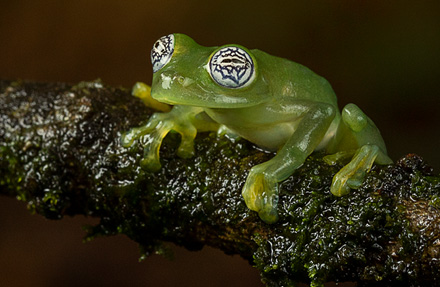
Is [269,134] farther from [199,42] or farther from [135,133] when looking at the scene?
[199,42]

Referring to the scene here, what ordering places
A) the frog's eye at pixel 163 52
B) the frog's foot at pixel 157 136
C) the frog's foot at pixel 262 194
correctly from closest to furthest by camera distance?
the frog's foot at pixel 262 194 < the frog's eye at pixel 163 52 < the frog's foot at pixel 157 136

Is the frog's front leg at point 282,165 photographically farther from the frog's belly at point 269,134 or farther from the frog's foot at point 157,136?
the frog's foot at point 157,136

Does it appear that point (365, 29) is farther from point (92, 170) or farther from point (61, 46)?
point (92, 170)

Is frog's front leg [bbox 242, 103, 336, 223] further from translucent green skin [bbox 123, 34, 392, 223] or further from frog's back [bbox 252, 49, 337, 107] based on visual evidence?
→ frog's back [bbox 252, 49, 337, 107]

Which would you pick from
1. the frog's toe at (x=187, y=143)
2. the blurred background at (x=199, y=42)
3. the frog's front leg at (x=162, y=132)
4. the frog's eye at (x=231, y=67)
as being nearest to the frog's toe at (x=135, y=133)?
the frog's front leg at (x=162, y=132)

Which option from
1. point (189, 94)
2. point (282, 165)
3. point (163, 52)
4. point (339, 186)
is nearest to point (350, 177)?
point (339, 186)

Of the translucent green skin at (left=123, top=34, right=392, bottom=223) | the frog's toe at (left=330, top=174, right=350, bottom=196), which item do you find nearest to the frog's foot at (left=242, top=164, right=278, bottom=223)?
the translucent green skin at (left=123, top=34, right=392, bottom=223)

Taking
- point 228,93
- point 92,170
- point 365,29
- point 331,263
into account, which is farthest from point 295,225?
point 365,29
